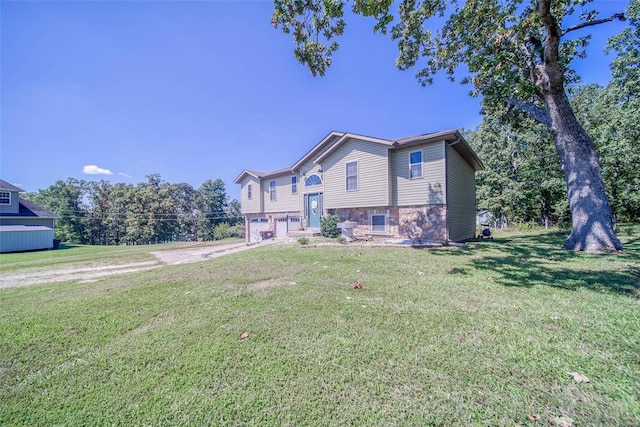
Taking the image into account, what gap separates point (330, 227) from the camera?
12125 millimetres

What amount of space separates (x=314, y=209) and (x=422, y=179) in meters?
6.70

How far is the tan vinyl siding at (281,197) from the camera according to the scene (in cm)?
1669

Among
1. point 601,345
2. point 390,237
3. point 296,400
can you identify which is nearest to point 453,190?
point 390,237

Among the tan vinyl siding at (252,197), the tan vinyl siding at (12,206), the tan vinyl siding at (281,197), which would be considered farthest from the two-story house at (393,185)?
the tan vinyl siding at (12,206)

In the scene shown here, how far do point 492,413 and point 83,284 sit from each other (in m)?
8.34

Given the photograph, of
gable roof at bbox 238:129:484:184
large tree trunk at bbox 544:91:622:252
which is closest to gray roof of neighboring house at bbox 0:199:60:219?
gable roof at bbox 238:129:484:184

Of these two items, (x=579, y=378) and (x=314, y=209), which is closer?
(x=579, y=378)

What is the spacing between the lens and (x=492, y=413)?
1721mm

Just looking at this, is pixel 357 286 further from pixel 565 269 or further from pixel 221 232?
pixel 221 232

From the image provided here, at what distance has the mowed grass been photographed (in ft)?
5.88

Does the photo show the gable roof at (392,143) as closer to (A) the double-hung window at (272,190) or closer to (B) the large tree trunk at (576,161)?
(A) the double-hung window at (272,190)

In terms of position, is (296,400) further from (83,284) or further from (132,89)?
(132,89)

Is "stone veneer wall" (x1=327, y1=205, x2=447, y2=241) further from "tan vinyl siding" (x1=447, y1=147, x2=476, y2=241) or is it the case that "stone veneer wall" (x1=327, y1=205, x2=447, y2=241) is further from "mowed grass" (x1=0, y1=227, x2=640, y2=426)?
"mowed grass" (x1=0, y1=227, x2=640, y2=426)

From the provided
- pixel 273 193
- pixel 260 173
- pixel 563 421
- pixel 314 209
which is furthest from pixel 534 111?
pixel 260 173
